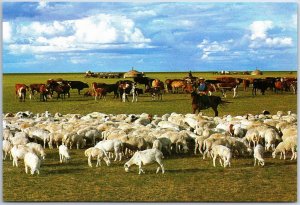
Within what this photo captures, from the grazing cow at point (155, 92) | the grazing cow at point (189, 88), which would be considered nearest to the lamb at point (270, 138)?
the grazing cow at point (189, 88)

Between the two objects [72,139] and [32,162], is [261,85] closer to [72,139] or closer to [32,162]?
[72,139]

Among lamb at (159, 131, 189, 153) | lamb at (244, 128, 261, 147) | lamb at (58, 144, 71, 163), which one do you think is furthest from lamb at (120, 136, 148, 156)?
lamb at (244, 128, 261, 147)

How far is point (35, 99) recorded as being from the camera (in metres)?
19.1

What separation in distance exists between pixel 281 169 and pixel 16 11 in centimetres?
568

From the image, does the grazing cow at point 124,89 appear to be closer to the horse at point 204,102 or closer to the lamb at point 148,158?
the horse at point 204,102

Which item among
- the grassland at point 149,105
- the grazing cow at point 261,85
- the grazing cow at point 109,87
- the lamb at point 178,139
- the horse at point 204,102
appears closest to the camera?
the lamb at point 178,139

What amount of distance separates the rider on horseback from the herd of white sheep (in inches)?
121

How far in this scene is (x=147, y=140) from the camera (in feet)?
34.0

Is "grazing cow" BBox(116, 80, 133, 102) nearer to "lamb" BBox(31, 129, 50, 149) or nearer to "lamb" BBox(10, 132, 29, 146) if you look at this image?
"lamb" BBox(31, 129, 50, 149)

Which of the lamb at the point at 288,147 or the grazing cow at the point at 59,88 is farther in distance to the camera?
the grazing cow at the point at 59,88

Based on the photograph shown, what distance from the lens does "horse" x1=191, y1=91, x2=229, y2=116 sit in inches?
632

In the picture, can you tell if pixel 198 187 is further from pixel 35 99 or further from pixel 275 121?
pixel 35 99

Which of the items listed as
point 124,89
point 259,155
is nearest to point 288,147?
point 259,155

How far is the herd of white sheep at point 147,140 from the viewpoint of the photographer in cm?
959
